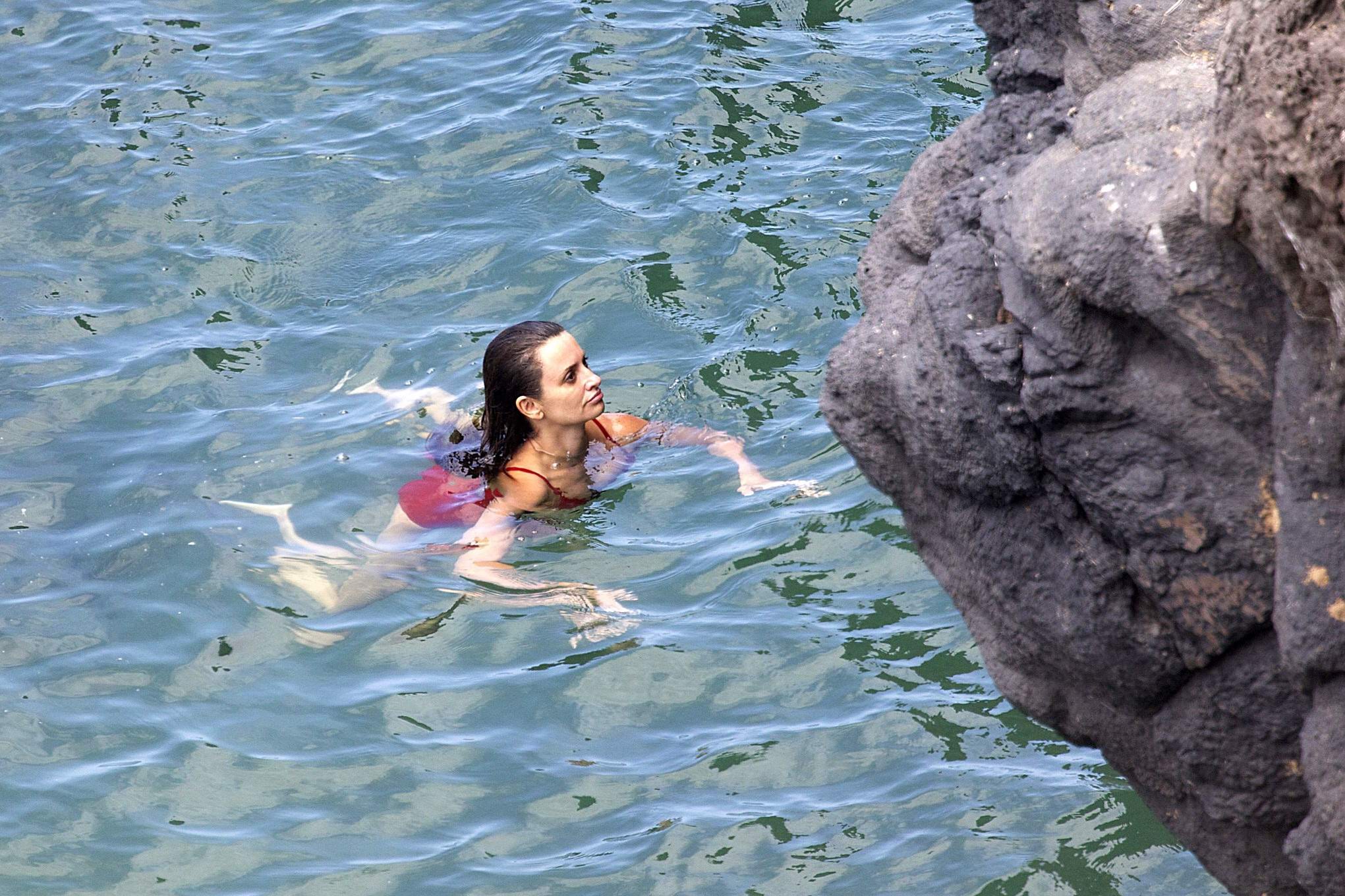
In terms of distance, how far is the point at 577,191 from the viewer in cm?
872

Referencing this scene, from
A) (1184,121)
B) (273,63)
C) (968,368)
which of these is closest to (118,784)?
(968,368)

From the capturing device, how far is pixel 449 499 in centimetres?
661

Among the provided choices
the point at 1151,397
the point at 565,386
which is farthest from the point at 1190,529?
the point at 565,386

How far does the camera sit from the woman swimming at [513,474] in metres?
6.23

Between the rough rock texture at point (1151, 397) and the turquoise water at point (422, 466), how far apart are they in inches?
60.2

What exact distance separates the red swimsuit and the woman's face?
35cm

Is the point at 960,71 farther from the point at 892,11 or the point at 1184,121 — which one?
the point at 1184,121

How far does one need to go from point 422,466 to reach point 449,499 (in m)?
0.46

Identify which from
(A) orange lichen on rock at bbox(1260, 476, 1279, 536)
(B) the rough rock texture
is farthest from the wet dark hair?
(A) orange lichen on rock at bbox(1260, 476, 1279, 536)

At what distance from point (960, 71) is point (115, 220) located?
17.8 ft

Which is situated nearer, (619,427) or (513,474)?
(513,474)

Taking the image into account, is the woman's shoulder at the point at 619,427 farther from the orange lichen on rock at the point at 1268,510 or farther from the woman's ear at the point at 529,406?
the orange lichen on rock at the point at 1268,510

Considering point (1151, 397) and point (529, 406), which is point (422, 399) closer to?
point (529, 406)

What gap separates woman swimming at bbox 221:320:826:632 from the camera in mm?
6230
